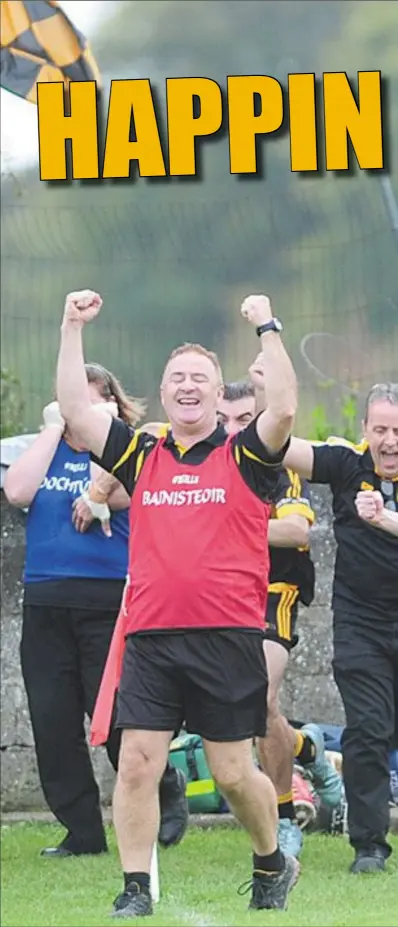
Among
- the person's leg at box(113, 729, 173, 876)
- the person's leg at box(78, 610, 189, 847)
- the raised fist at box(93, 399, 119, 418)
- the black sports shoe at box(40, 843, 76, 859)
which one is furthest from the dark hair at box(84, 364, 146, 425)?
the person's leg at box(113, 729, 173, 876)

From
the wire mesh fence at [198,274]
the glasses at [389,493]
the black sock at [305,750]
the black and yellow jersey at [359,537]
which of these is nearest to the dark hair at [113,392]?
the black and yellow jersey at [359,537]

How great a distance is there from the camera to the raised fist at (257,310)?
6.67m

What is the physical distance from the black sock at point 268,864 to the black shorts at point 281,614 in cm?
166

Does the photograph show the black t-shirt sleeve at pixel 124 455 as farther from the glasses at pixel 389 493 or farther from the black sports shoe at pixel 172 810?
the black sports shoe at pixel 172 810

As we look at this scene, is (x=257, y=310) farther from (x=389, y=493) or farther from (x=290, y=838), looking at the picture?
(x=290, y=838)

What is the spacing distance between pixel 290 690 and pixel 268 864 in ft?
11.4

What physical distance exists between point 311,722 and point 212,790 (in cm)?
83

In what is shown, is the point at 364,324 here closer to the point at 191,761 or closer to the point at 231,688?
the point at 191,761

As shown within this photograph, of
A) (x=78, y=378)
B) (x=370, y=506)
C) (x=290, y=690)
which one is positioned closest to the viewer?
(x=78, y=378)

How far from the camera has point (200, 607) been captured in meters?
6.75

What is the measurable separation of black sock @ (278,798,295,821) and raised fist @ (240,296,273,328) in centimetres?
249

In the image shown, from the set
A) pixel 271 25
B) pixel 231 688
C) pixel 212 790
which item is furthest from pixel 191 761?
pixel 271 25

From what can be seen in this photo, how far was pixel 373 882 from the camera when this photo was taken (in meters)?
7.40

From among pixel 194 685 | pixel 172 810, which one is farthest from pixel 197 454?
pixel 172 810
